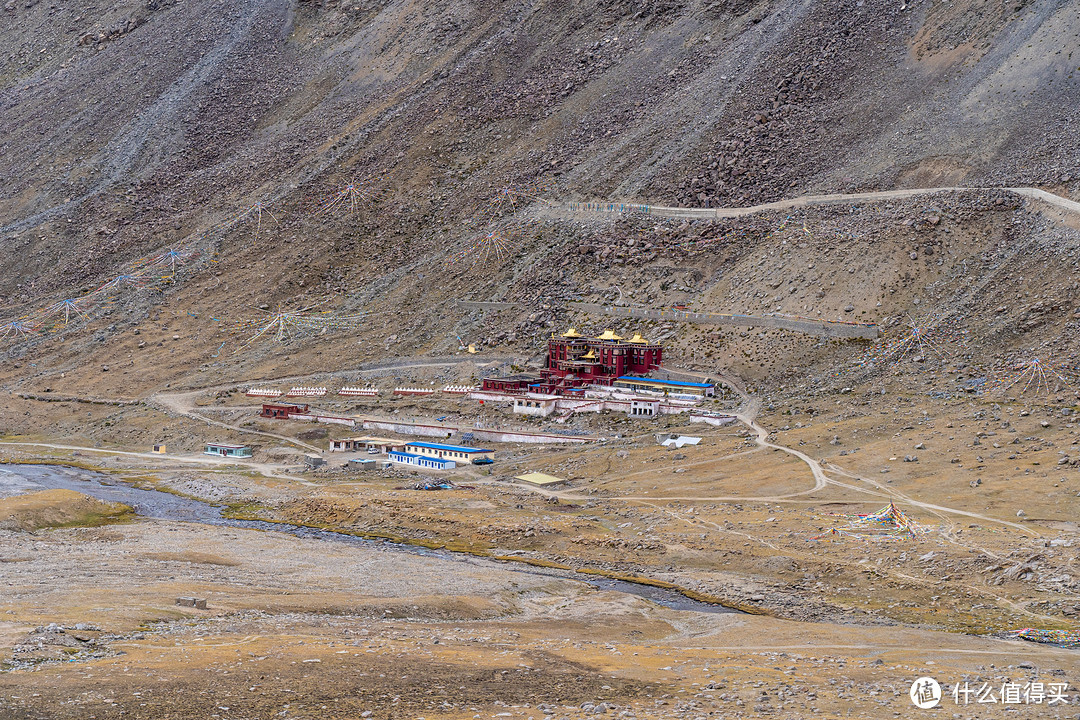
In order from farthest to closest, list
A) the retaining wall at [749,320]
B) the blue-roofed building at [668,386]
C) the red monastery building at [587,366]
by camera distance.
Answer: the red monastery building at [587,366] → the retaining wall at [749,320] → the blue-roofed building at [668,386]

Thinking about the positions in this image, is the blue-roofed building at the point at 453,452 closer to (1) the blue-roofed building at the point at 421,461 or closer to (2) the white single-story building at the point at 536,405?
(1) the blue-roofed building at the point at 421,461

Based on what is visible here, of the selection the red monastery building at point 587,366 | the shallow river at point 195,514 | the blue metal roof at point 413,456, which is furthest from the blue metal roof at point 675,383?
the shallow river at point 195,514

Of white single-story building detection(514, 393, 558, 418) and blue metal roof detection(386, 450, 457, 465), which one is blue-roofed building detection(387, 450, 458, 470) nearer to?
blue metal roof detection(386, 450, 457, 465)

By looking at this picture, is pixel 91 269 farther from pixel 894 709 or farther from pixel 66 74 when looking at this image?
pixel 894 709

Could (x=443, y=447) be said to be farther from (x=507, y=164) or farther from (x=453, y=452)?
(x=507, y=164)

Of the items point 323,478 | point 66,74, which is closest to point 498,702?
point 323,478

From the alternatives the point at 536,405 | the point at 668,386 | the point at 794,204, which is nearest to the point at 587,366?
the point at 536,405

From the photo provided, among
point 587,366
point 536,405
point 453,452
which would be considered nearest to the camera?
point 453,452
